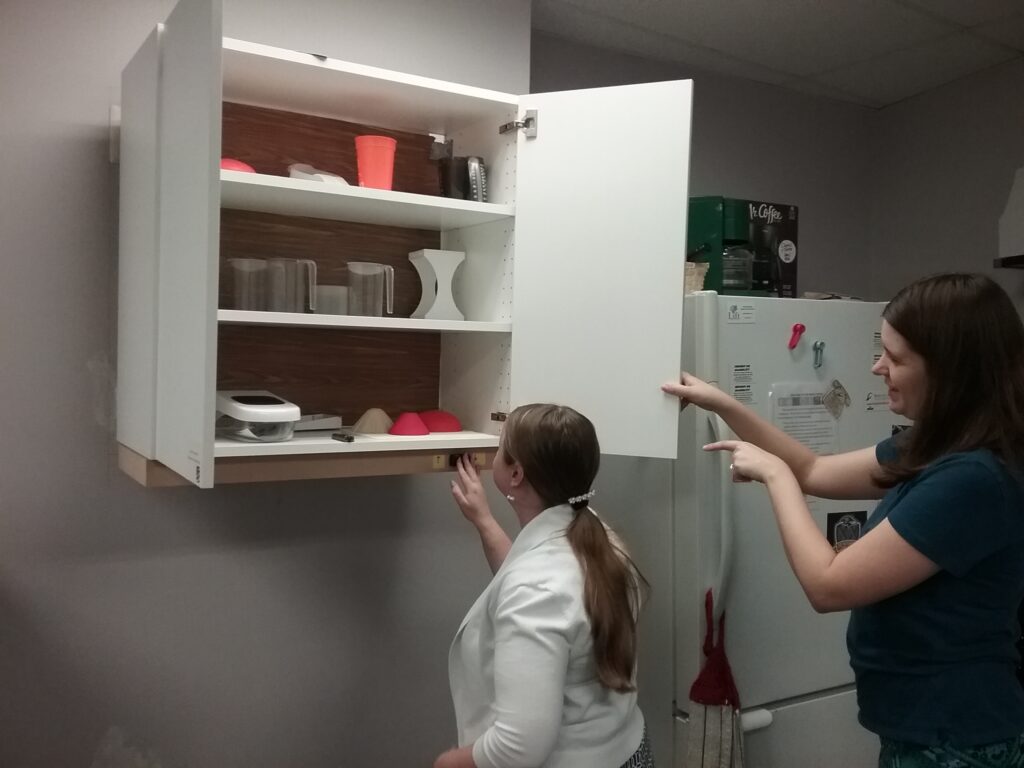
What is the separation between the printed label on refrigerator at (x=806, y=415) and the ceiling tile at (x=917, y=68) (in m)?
1.28

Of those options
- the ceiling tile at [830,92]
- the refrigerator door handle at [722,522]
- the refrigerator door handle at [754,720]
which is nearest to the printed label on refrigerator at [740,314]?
the refrigerator door handle at [722,522]

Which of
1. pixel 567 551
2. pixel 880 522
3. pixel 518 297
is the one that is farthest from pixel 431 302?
pixel 880 522

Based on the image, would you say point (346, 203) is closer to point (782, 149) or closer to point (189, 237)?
point (189, 237)

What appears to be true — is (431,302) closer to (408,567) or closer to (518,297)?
(518,297)

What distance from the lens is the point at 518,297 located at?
1698 millimetres

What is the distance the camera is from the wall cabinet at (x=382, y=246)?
132cm

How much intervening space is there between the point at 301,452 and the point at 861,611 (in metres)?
0.98

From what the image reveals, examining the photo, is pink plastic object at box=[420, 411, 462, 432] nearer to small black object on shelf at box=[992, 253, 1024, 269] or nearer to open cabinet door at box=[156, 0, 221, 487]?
open cabinet door at box=[156, 0, 221, 487]

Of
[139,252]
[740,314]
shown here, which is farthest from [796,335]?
[139,252]

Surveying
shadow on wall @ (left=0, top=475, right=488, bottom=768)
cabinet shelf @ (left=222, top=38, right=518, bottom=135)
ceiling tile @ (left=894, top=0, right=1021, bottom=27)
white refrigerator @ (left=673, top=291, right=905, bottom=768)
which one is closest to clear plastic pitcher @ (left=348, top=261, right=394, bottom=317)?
cabinet shelf @ (left=222, top=38, right=518, bottom=135)

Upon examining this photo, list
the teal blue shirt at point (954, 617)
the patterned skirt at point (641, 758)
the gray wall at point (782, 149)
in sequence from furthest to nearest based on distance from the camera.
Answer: the gray wall at point (782, 149)
the patterned skirt at point (641, 758)
the teal blue shirt at point (954, 617)

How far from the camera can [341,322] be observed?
155cm

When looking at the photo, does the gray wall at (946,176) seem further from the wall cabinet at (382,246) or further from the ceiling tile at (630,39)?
the wall cabinet at (382,246)

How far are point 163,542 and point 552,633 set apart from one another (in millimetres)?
980
